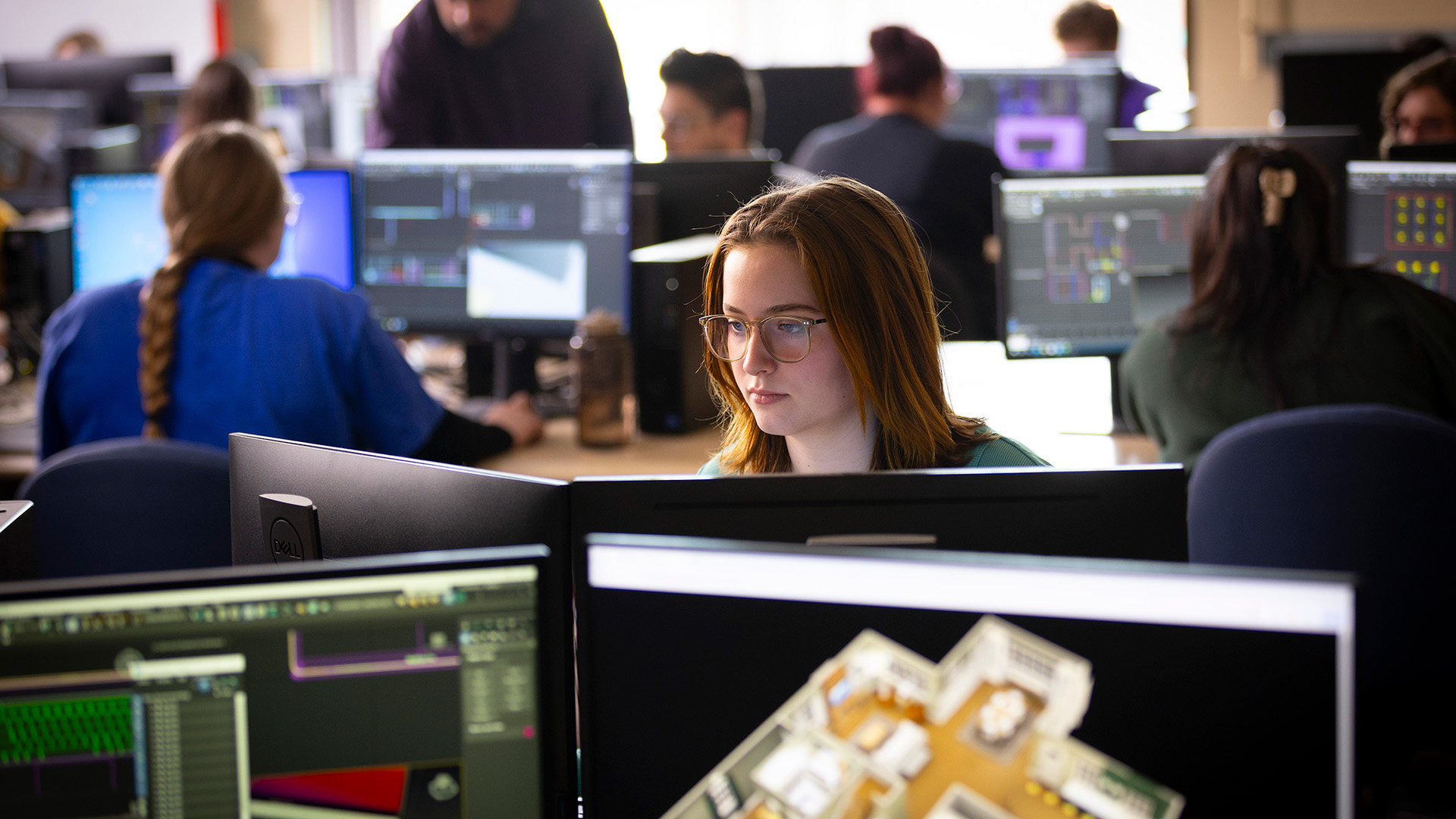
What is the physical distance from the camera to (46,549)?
1.54 metres

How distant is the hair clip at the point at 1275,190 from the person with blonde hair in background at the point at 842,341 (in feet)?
3.15

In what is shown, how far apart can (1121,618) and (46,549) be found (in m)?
1.43

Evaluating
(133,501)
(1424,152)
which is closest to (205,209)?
(133,501)

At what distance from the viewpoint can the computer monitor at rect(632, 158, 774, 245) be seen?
8.66 ft

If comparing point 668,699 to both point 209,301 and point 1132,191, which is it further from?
point 1132,191

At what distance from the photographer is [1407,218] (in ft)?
7.97

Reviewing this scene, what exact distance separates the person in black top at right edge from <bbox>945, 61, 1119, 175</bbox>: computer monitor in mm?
647

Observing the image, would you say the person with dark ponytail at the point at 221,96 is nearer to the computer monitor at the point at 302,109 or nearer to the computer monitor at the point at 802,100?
the computer monitor at the point at 302,109

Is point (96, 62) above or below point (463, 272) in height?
above

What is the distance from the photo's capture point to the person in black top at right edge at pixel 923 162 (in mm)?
3225

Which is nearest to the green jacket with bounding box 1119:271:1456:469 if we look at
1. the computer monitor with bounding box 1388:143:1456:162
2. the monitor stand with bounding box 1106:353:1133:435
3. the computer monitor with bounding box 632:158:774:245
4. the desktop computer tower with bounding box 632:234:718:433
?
the monitor stand with bounding box 1106:353:1133:435

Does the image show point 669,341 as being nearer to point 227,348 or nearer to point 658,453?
point 658,453

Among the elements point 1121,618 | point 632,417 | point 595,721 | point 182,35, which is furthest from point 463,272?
point 182,35

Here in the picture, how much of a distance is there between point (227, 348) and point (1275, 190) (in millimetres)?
1744
